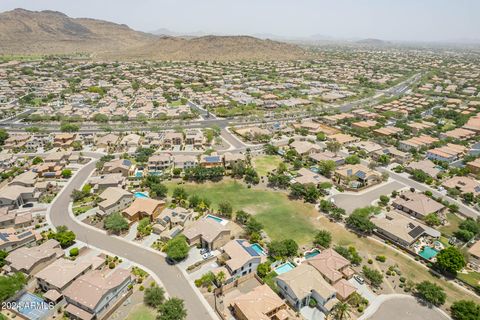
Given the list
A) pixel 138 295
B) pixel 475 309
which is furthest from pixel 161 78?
pixel 475 309

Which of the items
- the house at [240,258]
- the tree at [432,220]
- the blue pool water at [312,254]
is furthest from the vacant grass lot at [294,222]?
the tree at [432,220]

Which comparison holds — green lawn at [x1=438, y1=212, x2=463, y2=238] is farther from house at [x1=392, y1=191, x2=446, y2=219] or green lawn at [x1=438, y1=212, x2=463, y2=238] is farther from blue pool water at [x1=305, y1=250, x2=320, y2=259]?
blue pool water at [x1=305, y1=250, x2=320, y2=259]

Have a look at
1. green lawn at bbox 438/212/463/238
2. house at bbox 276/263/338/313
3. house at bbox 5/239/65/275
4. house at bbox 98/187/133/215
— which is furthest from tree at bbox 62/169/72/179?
green lawn at bbox 438/212/463/238

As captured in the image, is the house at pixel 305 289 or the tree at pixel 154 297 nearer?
the tree at pixel 154 297

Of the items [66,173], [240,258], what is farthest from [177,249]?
[66,173]

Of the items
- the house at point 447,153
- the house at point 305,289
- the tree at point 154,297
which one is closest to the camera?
the tree at point 154,297

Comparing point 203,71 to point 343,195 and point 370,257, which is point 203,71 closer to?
point 343,195

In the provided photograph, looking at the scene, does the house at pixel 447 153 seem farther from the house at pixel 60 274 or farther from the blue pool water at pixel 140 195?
the house at pixel 60 274
